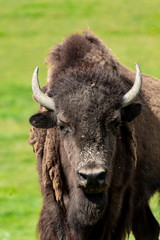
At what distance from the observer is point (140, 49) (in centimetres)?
3441

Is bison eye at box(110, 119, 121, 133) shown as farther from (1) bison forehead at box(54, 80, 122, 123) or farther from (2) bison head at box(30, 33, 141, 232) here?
(1) bison forehead at box(54, 80, 122, 123)

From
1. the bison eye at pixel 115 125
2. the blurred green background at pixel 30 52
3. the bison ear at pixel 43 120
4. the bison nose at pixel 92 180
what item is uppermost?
the bison eye at pixel 115 125

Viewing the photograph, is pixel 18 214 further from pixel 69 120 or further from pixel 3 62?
pixel 3 62

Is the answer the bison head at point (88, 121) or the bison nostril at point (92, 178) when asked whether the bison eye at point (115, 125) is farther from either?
the bison nostril at point (92, 178)

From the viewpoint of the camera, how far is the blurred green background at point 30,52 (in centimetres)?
1623

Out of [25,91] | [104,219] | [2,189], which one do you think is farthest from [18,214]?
[25,91]

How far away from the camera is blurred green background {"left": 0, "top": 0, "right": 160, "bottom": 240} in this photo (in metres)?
16.2

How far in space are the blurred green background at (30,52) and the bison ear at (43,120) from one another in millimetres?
4471

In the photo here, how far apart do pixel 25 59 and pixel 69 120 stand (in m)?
24.9

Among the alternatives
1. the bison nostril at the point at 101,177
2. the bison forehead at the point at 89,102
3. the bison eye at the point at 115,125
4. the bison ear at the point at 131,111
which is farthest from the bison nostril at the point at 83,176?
the bison ear at the point at 131,111

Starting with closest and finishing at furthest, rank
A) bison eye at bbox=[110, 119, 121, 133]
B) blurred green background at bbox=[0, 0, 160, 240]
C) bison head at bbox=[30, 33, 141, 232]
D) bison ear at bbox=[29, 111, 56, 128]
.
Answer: bison head at bbox=[30, 33, 141, 232] → bison eye at bbox=[110, 119, 121, 133] → bison ear at bbox=[29, 111, 56, 128] → blurred green background at bbox=[0, 0, 160, 240]

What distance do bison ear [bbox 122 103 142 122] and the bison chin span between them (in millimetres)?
899

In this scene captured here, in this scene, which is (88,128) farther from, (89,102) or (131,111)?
(131,111)

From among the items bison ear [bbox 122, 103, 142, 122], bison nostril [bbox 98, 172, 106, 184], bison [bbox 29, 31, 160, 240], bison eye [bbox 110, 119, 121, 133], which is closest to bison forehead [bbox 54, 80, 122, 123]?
bison [bbox 29, 31, 160, 240]
